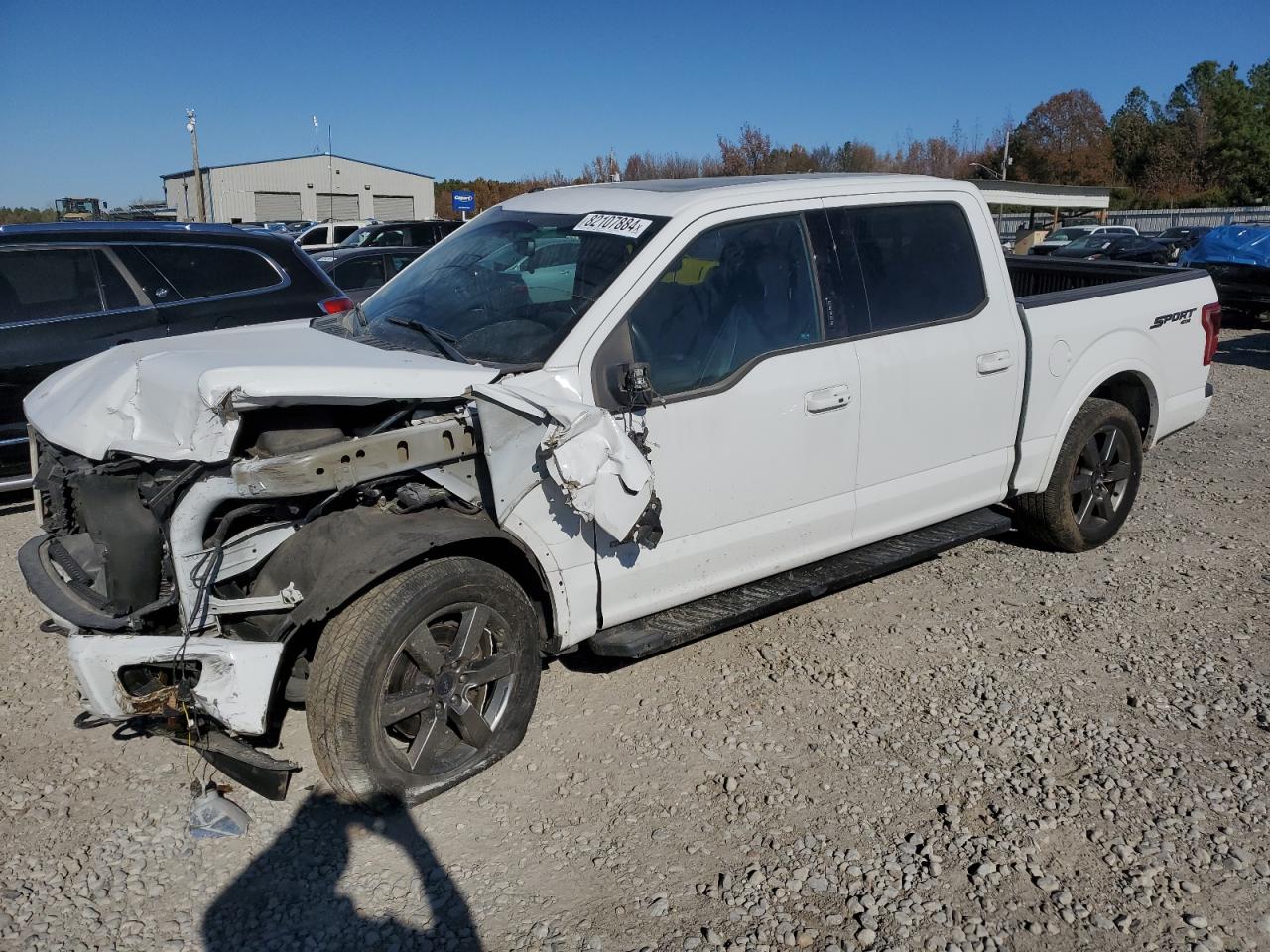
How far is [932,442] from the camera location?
4.51 m

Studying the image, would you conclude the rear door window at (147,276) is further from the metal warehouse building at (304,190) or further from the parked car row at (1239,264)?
the metal warehouse building at (304,190)

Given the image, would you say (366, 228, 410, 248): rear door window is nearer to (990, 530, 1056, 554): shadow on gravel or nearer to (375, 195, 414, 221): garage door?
(990, 530, 1056, 554): shadow on gravel

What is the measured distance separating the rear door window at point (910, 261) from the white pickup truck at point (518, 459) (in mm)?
17

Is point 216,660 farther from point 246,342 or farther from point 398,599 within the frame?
point 246,342

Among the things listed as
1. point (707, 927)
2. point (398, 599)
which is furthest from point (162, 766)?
point (707, 927)

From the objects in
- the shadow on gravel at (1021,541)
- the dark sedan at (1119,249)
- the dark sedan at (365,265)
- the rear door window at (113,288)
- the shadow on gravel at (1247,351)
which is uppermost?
the dark sedan at (1119,249)

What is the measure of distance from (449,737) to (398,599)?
63 cm

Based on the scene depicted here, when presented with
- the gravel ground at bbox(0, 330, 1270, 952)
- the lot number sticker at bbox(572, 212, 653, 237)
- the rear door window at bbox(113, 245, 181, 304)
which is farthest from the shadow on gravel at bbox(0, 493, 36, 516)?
the lot number sticker at bbox(572, 212, 653, 237)

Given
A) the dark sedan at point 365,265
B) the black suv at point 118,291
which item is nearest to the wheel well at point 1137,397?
the black suv at point 118,291

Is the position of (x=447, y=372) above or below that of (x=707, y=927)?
above

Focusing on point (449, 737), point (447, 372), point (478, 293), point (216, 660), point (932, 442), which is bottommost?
point (449, 737)

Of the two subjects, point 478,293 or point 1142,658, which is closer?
point 478,293

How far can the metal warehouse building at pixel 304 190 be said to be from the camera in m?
49.7

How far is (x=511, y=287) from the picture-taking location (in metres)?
4.01
